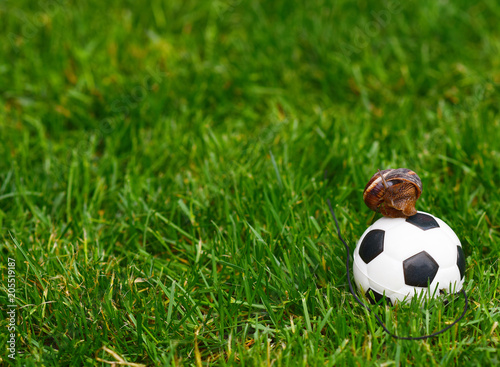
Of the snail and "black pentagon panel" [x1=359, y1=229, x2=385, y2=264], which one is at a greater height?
the snail

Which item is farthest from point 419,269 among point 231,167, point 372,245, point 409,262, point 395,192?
point 231,167

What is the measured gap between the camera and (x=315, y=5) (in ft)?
15.8

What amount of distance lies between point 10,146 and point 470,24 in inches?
150

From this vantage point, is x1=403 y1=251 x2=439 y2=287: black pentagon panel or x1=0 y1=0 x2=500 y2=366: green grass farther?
x1=0 y1=0 x2=500 y2=366: green grass

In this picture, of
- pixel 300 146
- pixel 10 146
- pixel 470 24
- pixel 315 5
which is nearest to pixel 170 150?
pixel 300 146

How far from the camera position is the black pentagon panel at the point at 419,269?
220 centimetres

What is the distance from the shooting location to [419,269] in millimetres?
2197

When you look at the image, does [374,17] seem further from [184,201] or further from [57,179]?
[57,179]

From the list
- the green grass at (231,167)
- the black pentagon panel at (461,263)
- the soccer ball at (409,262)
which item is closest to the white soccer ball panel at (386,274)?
the soccer ball at (409,262)

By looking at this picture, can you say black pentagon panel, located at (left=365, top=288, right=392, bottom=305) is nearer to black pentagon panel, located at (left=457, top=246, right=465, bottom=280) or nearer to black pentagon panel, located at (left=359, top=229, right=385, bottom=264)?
black pentagon panel, located at (left=359, top=229, right=385, bottom=264)

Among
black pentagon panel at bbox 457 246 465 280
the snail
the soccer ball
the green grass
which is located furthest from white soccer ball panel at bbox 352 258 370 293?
black pentagon panel at bbox 457 246 465 280

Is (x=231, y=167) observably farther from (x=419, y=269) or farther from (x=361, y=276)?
(x=419, y=269)

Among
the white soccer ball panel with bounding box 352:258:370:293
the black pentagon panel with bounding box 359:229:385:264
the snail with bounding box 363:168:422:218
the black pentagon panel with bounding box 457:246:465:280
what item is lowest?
the white soccer ball panel with bounding box 352:258:370:293

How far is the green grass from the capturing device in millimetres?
2307
